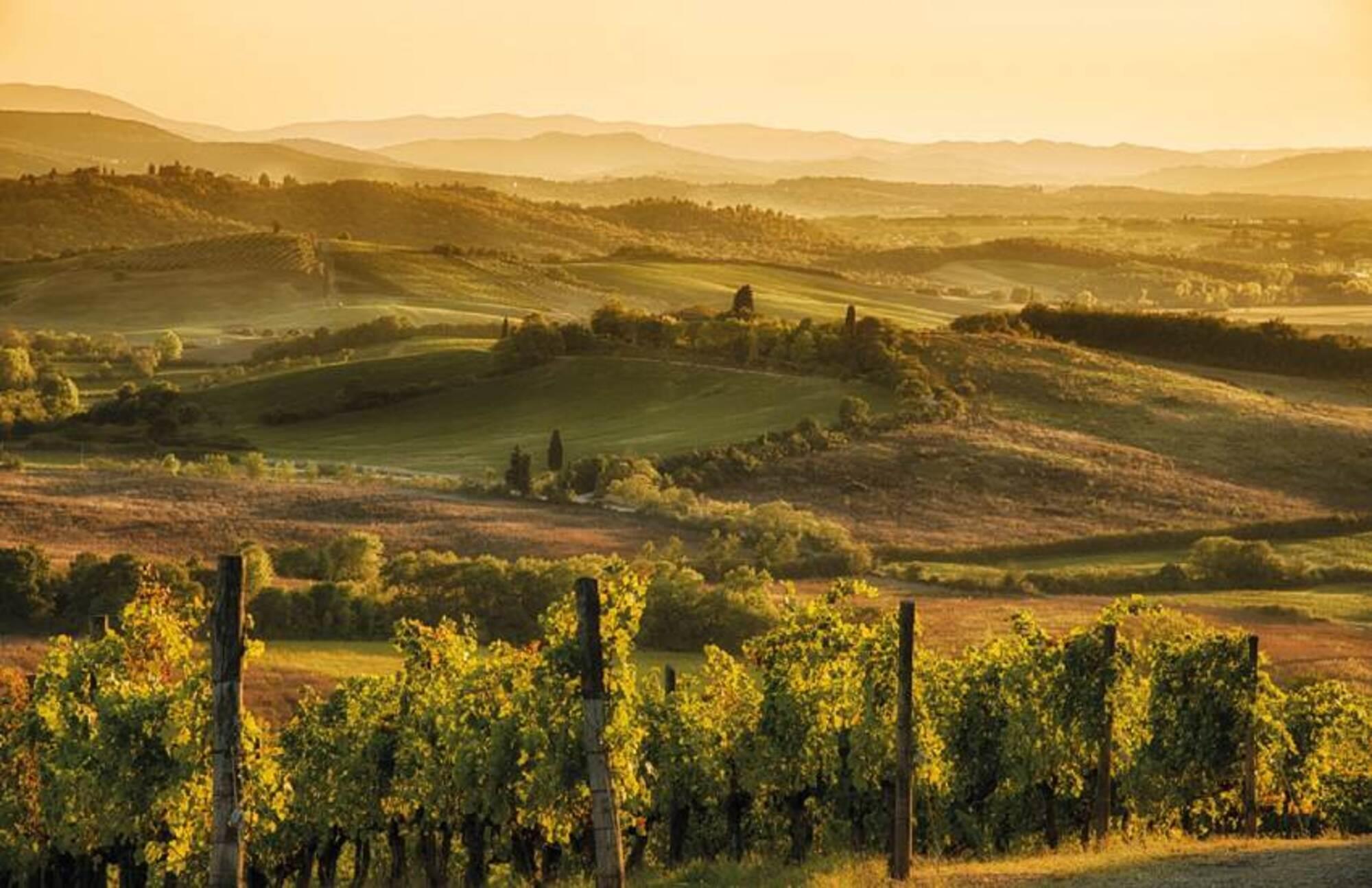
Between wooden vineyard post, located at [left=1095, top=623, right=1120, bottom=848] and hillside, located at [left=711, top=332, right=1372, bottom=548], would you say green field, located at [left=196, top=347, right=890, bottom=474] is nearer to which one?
hillside, located at [left=711, top=332, right=1372, bottom=548]

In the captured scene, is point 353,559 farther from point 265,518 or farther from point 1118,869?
point 1118,869

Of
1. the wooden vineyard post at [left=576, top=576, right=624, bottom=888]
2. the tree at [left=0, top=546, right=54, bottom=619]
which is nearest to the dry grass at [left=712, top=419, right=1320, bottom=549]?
the tree at [left=0, top=546, right=54, bottom=619]

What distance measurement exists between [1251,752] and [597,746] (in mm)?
22219

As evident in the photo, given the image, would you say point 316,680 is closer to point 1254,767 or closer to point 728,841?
point 728,841

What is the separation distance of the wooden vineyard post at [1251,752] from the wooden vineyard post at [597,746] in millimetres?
21073

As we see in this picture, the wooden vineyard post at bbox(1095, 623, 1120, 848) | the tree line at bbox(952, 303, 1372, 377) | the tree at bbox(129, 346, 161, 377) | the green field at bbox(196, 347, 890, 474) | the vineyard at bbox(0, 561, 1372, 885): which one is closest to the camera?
the vineyard at bbox(0, 561, 1372, 885)

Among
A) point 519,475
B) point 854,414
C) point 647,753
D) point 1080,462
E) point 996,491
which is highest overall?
point 647,753

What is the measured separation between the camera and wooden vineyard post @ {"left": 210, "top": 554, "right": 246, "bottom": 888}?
85.8ft

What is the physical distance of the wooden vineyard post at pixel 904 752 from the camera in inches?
1308

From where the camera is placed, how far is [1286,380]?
150 metres

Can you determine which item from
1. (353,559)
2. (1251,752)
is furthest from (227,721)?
(353,559)

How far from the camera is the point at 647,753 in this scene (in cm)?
4172

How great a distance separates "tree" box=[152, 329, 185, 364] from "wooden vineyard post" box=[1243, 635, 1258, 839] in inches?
5780

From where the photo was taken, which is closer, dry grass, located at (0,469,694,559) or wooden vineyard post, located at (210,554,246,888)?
wooden vineyard post, located at (210,554,246,888)
